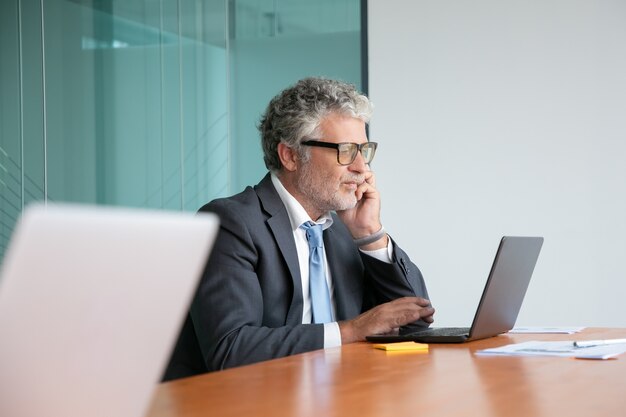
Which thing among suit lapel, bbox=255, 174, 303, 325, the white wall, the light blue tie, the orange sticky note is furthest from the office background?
the orange sticky note

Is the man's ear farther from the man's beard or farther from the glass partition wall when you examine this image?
the glass partition wall

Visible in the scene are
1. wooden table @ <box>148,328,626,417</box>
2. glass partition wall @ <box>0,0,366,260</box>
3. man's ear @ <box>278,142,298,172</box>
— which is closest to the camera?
wooden table @ <box>148,328,626,417</box>

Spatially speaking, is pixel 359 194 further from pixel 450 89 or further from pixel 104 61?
pixel 104 61

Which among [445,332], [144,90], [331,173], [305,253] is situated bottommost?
[445,332]

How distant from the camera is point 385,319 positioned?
2529 millimetres

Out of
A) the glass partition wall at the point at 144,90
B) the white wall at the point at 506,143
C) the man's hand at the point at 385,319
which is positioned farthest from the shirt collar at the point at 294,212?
the glass partition wall at the point at 144,90

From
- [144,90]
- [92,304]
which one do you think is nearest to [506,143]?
[144,90]

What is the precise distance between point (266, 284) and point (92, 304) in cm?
190

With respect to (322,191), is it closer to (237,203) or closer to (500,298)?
(237,203)

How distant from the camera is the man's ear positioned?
10.1 ft

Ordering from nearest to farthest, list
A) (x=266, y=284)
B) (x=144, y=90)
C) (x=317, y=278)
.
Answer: (x=266, y=284) → (x=317, y=278) → (x=144, y=90)

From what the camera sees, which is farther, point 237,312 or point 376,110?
point 376,110

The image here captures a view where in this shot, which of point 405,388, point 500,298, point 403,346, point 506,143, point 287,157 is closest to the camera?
point 405,388

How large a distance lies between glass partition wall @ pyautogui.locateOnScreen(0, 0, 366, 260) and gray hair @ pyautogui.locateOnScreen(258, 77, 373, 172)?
2.47 meters
